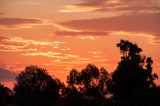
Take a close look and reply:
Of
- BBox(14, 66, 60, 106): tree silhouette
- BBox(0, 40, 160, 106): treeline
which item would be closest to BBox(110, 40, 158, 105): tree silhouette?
BBox(0, 40, 160, 106): treeline

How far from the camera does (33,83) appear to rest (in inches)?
6048

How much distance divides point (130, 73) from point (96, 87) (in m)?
30.5

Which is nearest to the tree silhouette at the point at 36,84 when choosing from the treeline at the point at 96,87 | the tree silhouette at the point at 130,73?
the treeline at the point at 96,87

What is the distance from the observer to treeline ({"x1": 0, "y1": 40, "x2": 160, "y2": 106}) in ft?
320

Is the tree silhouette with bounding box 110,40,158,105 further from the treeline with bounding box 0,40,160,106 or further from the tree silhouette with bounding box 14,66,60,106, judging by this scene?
the tree silhouette with bounding box 14,66,60,106

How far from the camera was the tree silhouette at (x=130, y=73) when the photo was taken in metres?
119

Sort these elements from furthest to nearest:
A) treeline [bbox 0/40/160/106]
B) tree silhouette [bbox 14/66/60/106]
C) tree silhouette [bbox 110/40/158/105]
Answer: tree silhouette [bbox 14/66/60/106]
tree silhouette [bbox 110/40/158/105]
treeline [bbox 0/40/160/106]

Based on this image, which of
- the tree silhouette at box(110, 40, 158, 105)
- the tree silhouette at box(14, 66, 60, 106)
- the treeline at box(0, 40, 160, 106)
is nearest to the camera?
the treeline at box(0, 40, 160, 106)

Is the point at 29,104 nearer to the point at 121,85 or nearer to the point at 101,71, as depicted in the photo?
the point at 121,85

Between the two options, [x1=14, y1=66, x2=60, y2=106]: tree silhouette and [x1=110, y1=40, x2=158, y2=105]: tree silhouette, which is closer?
[x1=110, y1=40, x2=158, y2=105]: tree silhouette

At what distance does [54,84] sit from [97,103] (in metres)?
53.0

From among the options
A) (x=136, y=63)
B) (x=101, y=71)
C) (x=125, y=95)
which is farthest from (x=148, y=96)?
(x=101, y=71)

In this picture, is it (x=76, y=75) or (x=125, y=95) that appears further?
(x=76, y=75)

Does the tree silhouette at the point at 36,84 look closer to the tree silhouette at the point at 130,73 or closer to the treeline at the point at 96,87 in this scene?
the treeline at the point at 96,87
